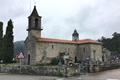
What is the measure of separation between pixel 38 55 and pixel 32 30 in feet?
18.8

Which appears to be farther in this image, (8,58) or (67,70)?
(8,58)

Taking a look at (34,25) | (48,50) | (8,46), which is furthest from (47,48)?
(8,46)

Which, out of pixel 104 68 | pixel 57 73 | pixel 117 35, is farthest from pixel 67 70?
pixel 117 35

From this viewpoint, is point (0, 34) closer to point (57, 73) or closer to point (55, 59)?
point (55, 59)

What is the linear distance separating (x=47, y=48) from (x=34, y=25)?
226 inches

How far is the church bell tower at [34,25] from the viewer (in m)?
60.6

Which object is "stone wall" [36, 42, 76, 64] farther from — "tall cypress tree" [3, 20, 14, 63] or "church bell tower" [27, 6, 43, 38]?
"tall cypress tree" [3, 20, 14, 63]

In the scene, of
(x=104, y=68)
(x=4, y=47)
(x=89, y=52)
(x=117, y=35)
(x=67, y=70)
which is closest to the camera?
(x=67, y=70)

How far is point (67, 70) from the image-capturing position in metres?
35.7

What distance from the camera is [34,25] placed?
6072cm

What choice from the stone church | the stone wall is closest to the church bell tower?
the stone church

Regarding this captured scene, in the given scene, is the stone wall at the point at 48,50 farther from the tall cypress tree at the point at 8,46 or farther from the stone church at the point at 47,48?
the tall cypress tree at the point at 8,46

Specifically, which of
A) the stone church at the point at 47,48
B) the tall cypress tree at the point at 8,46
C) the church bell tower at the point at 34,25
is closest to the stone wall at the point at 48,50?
the stone church at the point at 47,48

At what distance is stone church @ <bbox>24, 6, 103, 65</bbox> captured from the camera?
59.0 m
